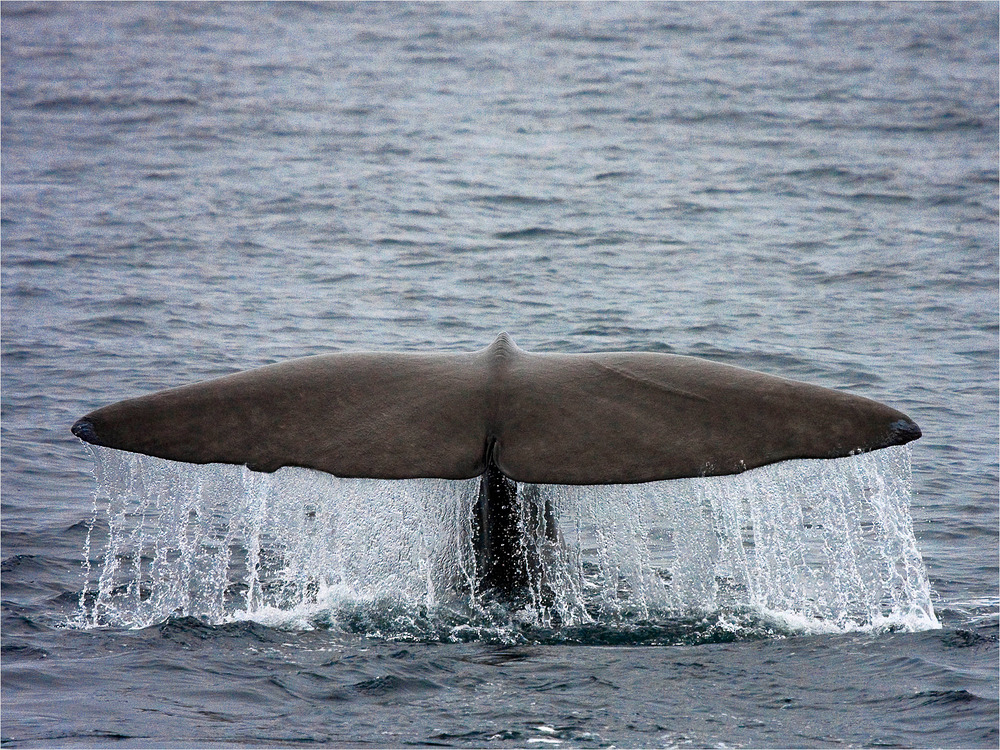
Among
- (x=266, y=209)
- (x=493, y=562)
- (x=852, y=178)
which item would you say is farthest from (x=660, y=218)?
(x=493, y=562)

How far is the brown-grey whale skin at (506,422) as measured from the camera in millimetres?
4707

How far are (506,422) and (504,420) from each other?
13mm

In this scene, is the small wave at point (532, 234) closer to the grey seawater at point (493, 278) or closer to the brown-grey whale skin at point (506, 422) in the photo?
the grey seawater at point (493, 278)

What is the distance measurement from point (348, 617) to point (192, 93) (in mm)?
19710

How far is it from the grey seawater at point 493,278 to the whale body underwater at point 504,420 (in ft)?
2.01

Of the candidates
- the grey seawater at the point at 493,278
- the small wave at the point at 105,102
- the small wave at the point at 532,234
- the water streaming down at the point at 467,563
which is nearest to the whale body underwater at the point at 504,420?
the water streaming down at the point at 467,563

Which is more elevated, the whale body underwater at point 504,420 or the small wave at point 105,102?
the small wave at point 105,102

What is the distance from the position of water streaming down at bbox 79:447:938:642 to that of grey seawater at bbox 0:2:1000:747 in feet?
0.17

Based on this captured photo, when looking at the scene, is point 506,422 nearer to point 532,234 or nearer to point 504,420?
point 504,420

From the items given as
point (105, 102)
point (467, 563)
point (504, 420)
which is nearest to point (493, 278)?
point (467, 563)

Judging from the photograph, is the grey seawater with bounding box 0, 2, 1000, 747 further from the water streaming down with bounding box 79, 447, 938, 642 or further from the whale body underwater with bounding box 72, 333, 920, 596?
the whale body underwater with bounding box 72, 333, 920, 596

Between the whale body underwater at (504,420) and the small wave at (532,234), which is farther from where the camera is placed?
the small wave at (532,234)

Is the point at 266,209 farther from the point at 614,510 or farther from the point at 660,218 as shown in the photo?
the point at 614,510

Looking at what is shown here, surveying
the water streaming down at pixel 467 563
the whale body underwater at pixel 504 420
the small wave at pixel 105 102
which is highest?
the small wave at pixel 105 102
